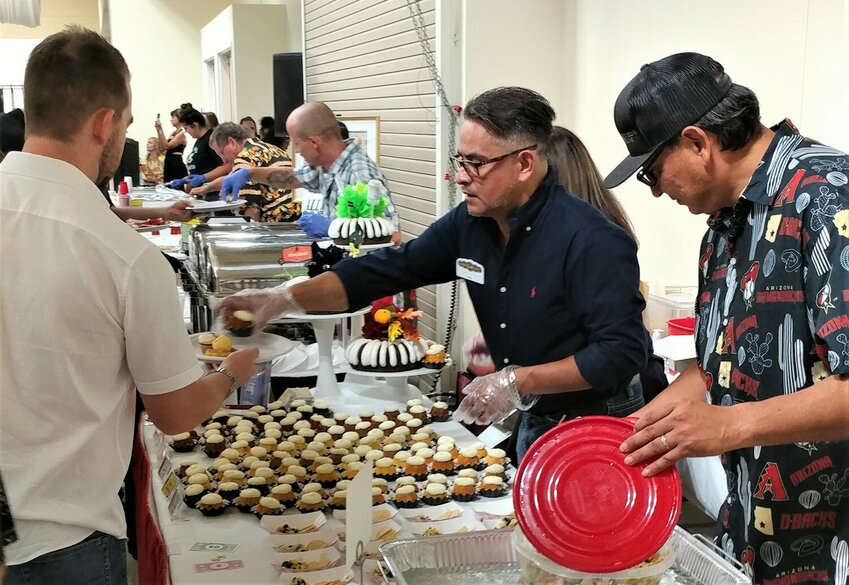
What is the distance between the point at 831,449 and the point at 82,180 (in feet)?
4.44

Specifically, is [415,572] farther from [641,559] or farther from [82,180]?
[82,180]

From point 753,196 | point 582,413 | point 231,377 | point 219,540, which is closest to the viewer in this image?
point 753,196

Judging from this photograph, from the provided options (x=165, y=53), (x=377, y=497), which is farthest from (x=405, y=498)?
(x=165, y=53)

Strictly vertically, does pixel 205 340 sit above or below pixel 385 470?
above

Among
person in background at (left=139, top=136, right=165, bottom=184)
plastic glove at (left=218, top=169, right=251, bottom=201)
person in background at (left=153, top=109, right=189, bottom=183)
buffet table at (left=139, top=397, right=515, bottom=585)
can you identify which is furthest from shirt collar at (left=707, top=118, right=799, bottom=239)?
person in background at (left=139, top=136, right=165, bottom=184)

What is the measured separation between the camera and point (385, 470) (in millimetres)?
2287

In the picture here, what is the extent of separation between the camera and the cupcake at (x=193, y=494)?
7.01ft

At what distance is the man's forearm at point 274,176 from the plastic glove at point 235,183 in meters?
0.05

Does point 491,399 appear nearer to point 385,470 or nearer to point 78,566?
point 385,470

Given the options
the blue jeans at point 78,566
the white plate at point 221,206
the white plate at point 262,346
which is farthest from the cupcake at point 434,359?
the white plate at point 221,206

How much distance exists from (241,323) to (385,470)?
1.86ft

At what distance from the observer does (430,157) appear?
4.95m

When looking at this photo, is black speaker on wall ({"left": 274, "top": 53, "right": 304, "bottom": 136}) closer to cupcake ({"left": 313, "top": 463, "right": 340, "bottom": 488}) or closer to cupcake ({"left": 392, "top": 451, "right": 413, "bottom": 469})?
cupcake ({"left": 392, "top": 451, "right": 413, "bottom": 469})

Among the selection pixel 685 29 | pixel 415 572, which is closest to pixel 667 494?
pixel 415 572
